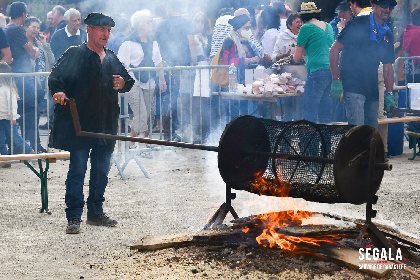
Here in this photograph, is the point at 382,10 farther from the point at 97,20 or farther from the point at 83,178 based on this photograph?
the point at 83,178

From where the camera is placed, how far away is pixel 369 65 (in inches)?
445

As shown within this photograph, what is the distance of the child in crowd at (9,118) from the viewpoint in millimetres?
12523

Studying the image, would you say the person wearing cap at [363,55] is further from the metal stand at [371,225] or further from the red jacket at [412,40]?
the metal stand at [371,225]

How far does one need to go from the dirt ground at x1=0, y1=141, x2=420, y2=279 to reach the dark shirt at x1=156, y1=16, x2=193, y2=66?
1.91m

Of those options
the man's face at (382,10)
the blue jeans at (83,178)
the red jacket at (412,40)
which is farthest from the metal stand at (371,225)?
the red jacket at (412,40)

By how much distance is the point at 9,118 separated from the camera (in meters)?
12.8

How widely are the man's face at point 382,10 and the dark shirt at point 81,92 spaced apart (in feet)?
14.1

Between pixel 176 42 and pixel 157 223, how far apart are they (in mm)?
6769

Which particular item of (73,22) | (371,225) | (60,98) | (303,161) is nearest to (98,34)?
(60,98)

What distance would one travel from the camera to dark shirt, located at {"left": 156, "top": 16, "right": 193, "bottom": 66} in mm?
14881

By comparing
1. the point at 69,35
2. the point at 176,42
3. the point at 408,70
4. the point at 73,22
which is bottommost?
the point at 408,70

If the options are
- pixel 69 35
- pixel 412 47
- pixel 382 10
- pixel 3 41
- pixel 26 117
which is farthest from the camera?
pixel 412 47

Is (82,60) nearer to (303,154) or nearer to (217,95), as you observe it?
(303,154)

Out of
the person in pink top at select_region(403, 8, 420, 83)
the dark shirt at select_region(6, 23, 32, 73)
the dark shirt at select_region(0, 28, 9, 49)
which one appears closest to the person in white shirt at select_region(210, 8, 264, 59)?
the dark shirt at select_region(6, 23, 32, 73)
